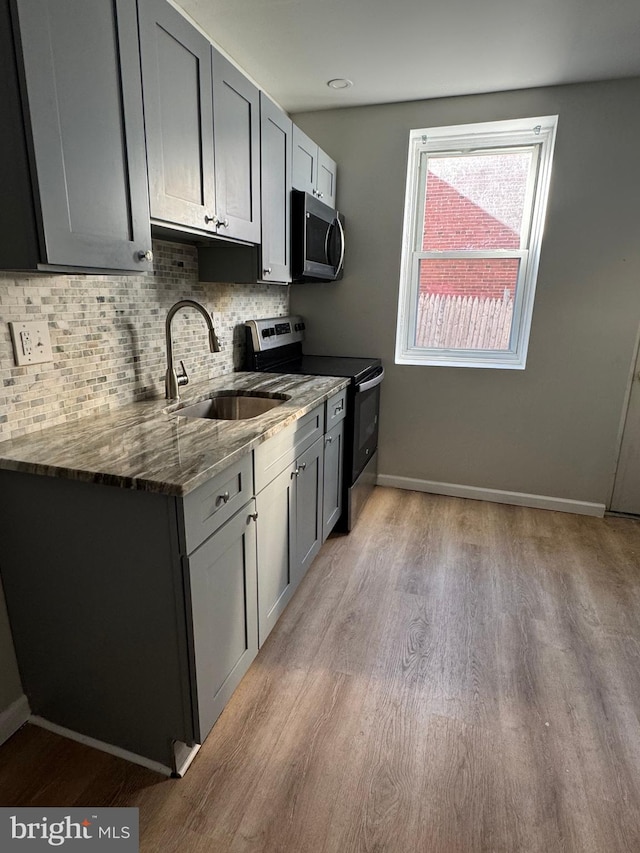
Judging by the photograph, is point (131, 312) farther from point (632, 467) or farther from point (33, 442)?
point (632, 467)

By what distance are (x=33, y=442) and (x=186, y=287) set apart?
107 centimetres

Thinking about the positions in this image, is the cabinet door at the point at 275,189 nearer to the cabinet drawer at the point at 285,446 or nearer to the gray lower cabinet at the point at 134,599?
the cabinet drawer at the point at 285,446

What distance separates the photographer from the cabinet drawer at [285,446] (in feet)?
5.08

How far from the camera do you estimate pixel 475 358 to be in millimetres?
3150

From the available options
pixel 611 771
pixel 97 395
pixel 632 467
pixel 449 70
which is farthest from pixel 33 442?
pixel 632 467

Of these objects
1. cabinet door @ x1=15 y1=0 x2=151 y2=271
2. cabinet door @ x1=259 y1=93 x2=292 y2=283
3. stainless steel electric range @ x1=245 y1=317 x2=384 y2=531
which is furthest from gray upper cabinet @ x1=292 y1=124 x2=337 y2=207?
cabinet door @ x1=15 y1=0 x2=151 y2=271

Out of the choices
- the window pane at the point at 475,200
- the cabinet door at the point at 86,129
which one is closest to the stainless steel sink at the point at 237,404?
the cabinet door at the point at 86,129

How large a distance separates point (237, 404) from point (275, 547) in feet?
2.39

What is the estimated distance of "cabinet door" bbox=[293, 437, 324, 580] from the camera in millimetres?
1979

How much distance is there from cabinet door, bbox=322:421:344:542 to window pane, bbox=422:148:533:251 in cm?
152

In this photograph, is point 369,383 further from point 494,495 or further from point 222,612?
point 222,612

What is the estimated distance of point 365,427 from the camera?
9.44 feet

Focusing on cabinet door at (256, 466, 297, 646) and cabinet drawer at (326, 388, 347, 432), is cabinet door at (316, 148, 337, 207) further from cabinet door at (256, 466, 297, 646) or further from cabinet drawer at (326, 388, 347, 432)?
cabinet door at (256, 466, 297, 646)

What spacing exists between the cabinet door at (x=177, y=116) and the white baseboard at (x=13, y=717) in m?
1.57
